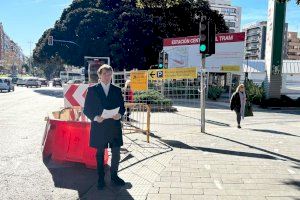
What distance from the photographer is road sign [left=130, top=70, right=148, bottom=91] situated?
1049 centimetres

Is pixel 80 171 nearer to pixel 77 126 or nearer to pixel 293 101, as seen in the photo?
pixel 77 126

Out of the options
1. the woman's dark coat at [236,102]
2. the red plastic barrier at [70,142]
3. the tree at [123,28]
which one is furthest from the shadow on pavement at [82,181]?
the tree at [123,28]

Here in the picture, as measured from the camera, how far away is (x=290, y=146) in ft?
30.7

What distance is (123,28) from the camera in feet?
124

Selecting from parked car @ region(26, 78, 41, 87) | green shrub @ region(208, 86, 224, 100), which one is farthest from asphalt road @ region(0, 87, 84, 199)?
parked car @ region(26, 78, 41, 87)

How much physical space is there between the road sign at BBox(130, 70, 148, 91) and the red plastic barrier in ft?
12.4

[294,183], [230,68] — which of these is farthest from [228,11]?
[294,183]

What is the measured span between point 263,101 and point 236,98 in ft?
38.7

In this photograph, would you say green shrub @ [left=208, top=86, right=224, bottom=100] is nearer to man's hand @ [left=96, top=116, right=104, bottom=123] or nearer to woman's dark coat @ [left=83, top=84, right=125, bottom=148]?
woman's dark coat @ [left=83, top=84, right=125, bottom=148]

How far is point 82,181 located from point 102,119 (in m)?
1.16

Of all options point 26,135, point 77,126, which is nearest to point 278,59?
point 26,135

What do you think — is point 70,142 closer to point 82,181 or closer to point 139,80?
point 82,181

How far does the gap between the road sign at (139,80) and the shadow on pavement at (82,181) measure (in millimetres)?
3999

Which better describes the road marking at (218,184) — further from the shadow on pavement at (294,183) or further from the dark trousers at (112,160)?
the dark trousers at (112,160)
